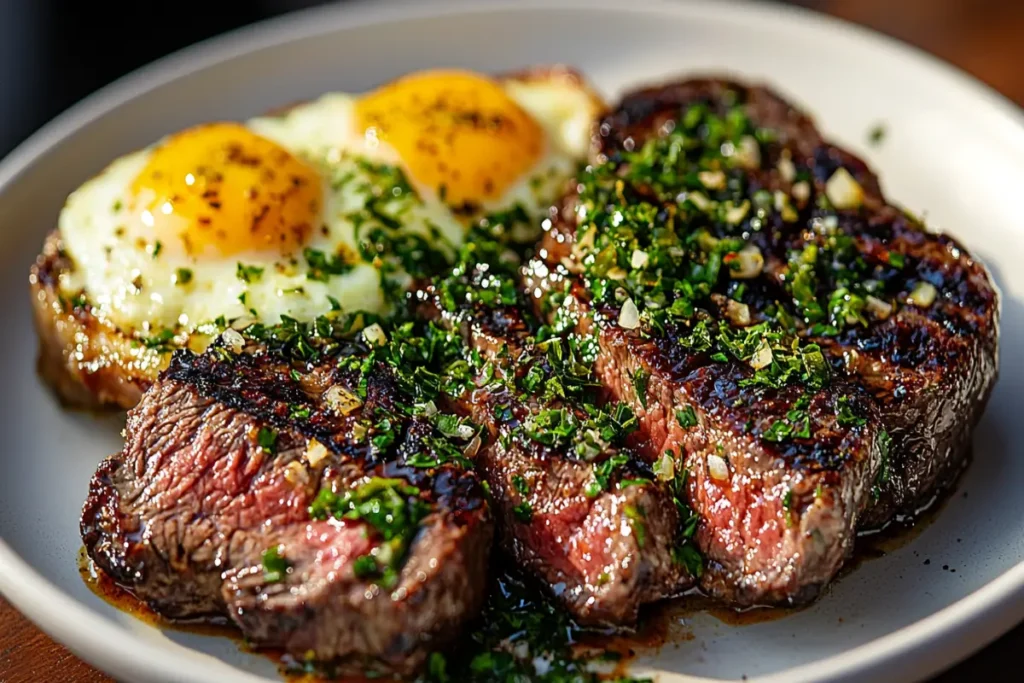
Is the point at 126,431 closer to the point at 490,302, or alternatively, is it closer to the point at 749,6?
the point at 490,302

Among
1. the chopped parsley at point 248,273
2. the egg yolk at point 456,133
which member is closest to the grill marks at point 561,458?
the chopped parsley at point 248,273

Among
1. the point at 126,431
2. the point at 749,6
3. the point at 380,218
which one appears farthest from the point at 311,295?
the point at 749,6

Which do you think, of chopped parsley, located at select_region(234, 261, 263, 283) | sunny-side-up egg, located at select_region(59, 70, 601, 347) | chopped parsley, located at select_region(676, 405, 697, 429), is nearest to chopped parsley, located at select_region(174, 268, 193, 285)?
sunny-side-up egg, located at select_region(59, 70, 601, 347)

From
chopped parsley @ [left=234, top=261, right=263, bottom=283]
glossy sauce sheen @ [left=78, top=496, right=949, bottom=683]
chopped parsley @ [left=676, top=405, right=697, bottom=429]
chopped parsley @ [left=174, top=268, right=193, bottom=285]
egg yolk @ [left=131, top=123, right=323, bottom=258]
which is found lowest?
glossy sauce sheen @ [left=78, top=496, right=949, bottom=683]

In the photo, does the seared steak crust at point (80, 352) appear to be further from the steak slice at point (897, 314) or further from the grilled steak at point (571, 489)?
the steak slice at point (897, 314)

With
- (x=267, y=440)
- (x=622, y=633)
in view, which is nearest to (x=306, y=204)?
(x=267, y=440)

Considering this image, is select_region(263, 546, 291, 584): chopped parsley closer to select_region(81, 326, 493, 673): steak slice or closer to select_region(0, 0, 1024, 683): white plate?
select_region(81, 326, 493, 673): steak slice

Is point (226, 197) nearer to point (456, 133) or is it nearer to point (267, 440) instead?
point (456, 133)
